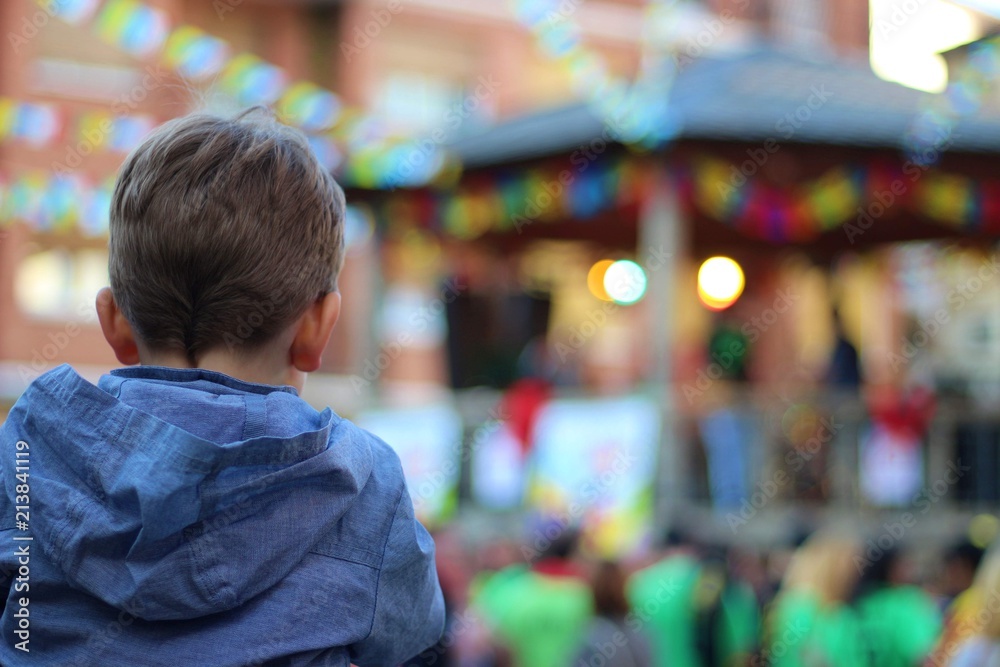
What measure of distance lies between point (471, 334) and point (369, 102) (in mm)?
10069

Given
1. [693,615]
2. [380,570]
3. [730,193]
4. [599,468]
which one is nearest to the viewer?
[380,570]

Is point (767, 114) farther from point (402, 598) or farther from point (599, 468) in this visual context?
point (402, 598)

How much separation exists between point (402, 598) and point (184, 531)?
0.91 ft

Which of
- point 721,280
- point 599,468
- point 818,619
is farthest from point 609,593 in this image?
point 721,280

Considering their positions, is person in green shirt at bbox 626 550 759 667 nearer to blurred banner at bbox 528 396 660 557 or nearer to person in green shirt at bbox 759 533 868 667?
person in green shirt at bbox 759 533 868 667

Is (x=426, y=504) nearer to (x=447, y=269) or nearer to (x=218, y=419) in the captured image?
(x=447, y=269)

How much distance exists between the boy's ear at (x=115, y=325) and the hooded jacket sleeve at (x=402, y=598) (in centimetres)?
38

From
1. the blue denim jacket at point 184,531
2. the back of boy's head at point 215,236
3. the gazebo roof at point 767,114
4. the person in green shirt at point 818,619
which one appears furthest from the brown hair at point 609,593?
the back of boy's head at point 215,236

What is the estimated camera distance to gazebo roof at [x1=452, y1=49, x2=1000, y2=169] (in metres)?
8.18

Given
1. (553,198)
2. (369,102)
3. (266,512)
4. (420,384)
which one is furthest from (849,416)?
(369,102)

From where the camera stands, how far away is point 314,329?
1396mm

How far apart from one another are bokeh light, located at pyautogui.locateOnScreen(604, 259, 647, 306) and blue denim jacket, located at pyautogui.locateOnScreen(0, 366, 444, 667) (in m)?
12.9

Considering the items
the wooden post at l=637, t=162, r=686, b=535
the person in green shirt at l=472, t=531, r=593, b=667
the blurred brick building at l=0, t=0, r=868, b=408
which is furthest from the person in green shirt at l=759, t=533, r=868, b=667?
the blurred brick building at l=0, t=0, r=868, b=408

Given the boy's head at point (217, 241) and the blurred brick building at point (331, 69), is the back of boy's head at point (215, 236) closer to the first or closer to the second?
the boy's head at point (217, 241)
